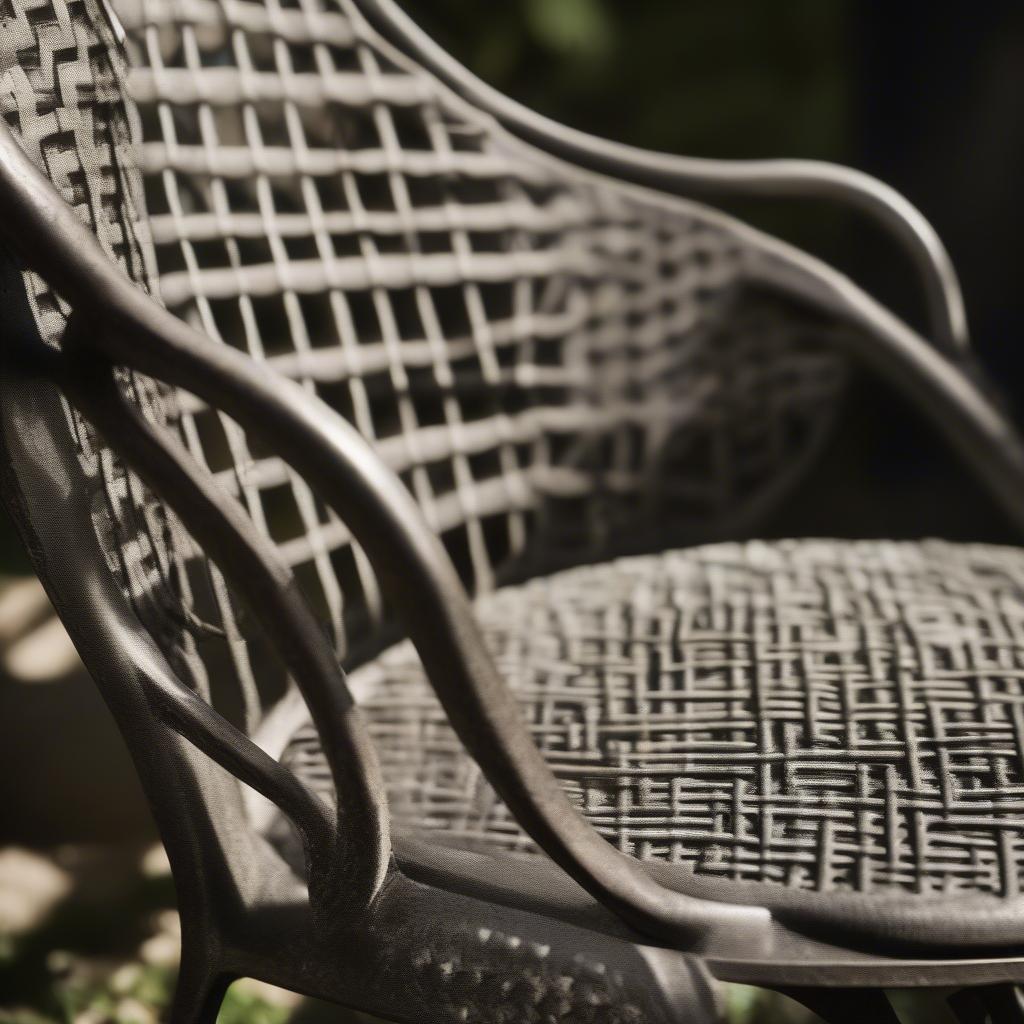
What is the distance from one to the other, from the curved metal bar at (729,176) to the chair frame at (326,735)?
0.61 m

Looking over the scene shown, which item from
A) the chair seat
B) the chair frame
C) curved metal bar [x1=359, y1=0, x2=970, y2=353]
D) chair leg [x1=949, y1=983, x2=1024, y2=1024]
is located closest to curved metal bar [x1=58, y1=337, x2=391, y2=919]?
the chair frame

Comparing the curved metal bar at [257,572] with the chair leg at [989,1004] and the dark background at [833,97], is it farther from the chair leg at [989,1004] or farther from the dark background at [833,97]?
the dark background at [833,97]

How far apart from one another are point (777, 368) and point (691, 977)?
740 millimetres

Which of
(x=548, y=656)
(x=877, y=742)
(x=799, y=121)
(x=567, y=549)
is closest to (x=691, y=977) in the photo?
(x=877, y=742)

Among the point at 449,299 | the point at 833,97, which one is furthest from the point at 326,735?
the point at 833,97

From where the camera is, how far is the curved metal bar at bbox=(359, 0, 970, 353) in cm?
104

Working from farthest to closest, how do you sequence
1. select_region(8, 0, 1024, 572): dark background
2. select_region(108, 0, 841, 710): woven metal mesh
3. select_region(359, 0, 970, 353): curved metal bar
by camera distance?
select_region(8, 0, 1024, 572): dark background
select_region(359, 0, 970, 353): curved metal bar
select_region(108, 0, 841, 710): woven metal mesh

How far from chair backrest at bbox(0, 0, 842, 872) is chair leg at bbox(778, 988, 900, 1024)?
0.39 meters

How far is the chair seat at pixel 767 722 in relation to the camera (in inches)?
24.5

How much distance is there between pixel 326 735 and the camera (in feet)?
1.76

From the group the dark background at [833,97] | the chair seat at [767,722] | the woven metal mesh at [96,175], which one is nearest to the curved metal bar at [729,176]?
the chair seat at [767,722]

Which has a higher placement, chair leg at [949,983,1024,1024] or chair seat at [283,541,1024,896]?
chair seat at [283,541,1024,896]

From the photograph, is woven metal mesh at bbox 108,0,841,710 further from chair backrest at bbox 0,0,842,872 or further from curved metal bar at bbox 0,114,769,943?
curved metal bar at bbox 0,114,769,943

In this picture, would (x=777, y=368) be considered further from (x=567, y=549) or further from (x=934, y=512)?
(x=934, y=512)
